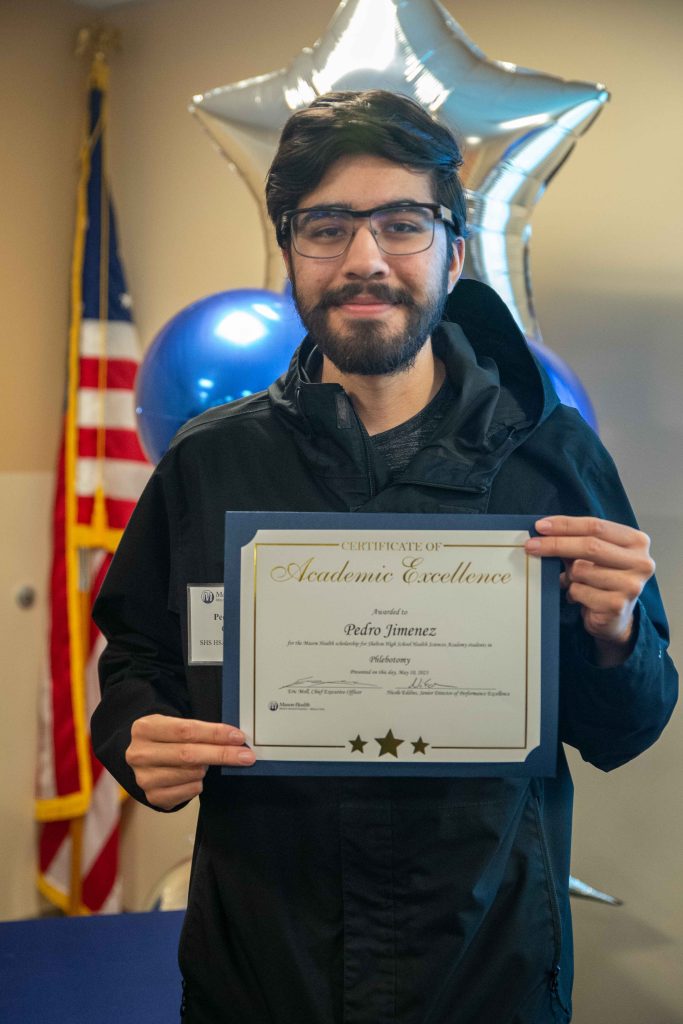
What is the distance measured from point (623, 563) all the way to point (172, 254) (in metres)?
2.24

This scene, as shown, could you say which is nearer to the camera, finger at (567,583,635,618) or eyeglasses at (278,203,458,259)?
finger at (567,583,635,618)

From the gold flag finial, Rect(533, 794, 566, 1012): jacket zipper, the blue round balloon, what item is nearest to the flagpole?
the gold flag finial

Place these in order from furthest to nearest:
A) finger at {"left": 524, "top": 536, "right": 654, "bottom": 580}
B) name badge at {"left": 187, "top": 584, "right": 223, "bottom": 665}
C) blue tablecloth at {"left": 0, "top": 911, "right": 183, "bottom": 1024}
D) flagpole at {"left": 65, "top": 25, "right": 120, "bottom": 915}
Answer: flagpole at {"left": 65, "top": 25, "right": 120, "bottom": 915} → blue tablecloth at {"left": 0, "top": 911, "right": 183, "bottom": 1024} → name badge at {"left": 187, "top": 584, "right": 223, "bottom": 665} → finger at {"left": 524, "top": 536, "right": 654, "bottom": 580}

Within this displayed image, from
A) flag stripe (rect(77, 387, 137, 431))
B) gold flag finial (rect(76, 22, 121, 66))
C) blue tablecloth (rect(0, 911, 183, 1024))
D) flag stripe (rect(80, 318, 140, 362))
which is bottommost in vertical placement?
blue tablecloth (rect(0, 911, 183, 1024))

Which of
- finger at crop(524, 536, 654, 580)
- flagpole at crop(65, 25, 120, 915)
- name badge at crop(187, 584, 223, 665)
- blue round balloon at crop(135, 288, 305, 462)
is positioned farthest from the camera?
flagpole at crop(65, 25, 120, 915)

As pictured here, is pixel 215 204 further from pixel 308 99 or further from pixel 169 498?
pixel 169 498

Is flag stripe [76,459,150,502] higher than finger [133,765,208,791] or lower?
higher

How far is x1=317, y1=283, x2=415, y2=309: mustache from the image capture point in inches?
40.6

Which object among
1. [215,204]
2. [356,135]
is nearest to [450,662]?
[356,135]

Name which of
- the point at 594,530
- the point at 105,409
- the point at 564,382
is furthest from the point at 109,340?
the point at 594,530

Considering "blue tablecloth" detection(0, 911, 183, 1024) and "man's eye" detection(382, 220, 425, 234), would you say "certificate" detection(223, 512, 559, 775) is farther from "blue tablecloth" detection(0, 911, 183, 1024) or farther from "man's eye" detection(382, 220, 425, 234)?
"blue tablecloth" detection(0, 911, 183, 1024)
